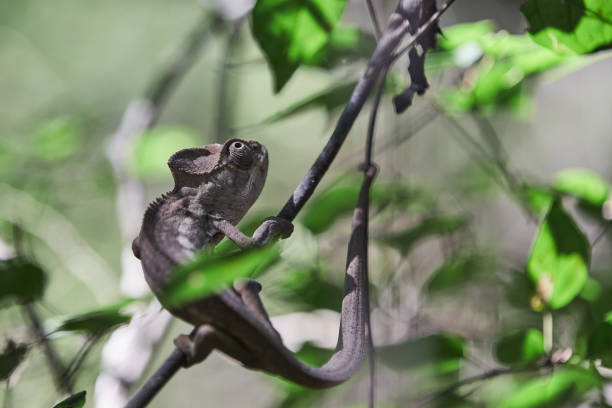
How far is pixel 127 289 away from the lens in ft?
4.08

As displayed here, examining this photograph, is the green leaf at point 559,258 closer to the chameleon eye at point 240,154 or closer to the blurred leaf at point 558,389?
the blurred leaf at point 558,389

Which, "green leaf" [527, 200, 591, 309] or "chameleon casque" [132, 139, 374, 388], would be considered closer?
"chameleon casque" [132, 139, 374, 388]

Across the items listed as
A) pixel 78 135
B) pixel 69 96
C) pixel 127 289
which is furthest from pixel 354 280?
pixel 69 96

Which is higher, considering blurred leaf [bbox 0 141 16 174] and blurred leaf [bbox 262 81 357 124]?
blurred leaf [bbox 0 141 16 174]

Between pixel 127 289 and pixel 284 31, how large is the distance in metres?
0.72

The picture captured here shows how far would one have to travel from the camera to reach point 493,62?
97cm

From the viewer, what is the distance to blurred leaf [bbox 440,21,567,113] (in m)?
0.87

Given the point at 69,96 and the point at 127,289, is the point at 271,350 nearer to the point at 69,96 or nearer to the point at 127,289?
the point at 127,289

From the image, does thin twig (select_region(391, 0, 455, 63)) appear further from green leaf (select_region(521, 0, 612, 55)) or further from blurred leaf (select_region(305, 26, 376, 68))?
blurred leaf (select_region(305, 26, 376, 68))

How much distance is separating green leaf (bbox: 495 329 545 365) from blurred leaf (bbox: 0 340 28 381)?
2.04ft

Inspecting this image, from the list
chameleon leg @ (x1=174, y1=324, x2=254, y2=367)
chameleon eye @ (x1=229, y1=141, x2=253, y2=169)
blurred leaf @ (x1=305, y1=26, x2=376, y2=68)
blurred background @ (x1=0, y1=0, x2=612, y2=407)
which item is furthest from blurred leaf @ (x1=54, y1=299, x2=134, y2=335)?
blurred leaf @ (x1=305, y1=26, x2=376, y2=68)

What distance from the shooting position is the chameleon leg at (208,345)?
0.58 m

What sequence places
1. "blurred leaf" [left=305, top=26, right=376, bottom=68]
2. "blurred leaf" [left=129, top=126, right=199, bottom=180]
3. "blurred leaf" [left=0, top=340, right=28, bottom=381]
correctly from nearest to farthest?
1. "blurred leaf" [left=0, top=340, right=28, bottom=381]
2. "blurred leaf" [left=305, top=26, right=376, bottom=68]
3. "blurred leaf" [left=129, top=126, right=199, bottom=180]

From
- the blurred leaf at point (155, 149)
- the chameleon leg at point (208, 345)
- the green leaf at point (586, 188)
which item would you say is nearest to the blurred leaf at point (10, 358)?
the chameleon leg at point (208, 345)
